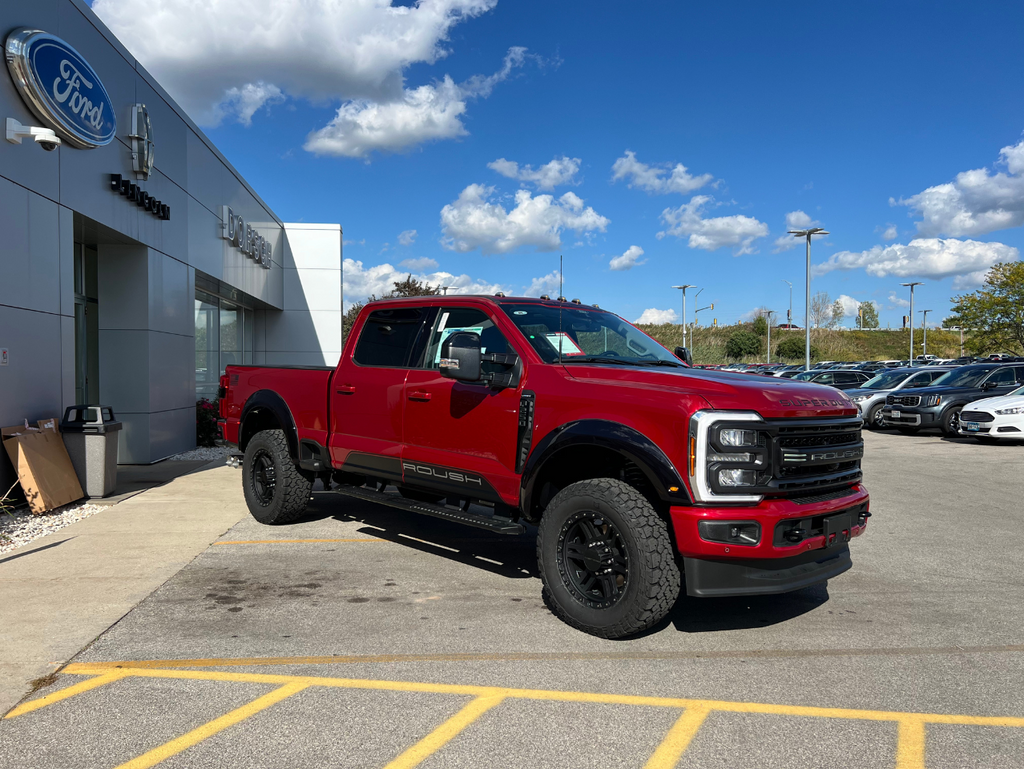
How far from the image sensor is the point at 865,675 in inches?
153

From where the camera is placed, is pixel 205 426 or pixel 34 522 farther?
pixel 205 426

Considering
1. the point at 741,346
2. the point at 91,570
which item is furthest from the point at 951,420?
the point at 741,346

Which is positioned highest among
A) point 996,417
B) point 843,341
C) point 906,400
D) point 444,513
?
point 843,341

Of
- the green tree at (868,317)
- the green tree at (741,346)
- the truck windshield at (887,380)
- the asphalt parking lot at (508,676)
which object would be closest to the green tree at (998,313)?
the truck windshield at (887,380)

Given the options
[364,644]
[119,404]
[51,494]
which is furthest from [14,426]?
[364,644]

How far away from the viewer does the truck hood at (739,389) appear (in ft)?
13.5

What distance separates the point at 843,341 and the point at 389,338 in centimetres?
10482

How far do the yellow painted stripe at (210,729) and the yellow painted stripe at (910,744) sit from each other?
8.81 ft

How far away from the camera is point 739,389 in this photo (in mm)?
4145

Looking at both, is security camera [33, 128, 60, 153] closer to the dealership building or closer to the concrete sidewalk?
the dealership building

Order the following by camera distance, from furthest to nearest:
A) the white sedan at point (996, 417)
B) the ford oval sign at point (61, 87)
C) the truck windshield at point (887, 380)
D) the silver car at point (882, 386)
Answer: the truck windshield at point (887, 380)
the silver car at point (882, 386)
the white sedan at point (996, 417)
the ford oval sign at point (61, 87)

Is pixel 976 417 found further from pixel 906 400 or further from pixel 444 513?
pixel 444 513

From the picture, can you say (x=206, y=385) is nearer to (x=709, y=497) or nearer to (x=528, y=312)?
(x=528, y=312)

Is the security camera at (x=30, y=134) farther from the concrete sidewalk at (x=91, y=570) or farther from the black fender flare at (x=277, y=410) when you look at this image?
the concrete sidewalk at (x=91, y=570)
